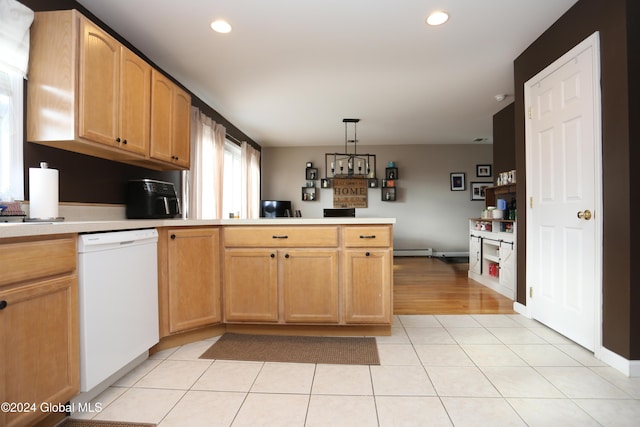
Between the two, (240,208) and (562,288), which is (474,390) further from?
(240,208)

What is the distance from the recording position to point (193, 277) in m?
2.27

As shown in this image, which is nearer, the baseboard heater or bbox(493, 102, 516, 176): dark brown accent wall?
bbox(493, 102, 516, 176): dark brown accent wall

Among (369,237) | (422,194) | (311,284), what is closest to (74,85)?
(311,284)

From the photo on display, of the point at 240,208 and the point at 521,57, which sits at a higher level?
the point at 521,57

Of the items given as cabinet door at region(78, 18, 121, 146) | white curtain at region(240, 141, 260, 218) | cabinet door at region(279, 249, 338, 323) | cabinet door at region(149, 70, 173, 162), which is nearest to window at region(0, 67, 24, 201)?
cabinet door at region(78, 18, 121, 146)

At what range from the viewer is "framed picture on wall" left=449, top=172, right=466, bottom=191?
23.2ft

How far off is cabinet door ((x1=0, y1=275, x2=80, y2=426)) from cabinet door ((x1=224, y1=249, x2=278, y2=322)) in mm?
1041

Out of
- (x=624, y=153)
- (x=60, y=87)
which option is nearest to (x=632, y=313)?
(x=624, y=153)

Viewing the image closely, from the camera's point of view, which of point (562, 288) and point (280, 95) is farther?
point (280, 95)

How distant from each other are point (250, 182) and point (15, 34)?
4341 mm

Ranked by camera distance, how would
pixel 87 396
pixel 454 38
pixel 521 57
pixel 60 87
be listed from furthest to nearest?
pixel 521 57, pixel 454 38, pixel 60 87, pixel 87 396

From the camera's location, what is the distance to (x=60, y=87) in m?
1.80

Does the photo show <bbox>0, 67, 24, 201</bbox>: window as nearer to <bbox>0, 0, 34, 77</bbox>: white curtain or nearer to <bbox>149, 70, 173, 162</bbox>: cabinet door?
<bbox>0, 0, 34, 77</bbox>: white curtain

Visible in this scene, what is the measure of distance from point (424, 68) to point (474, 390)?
294 cm
